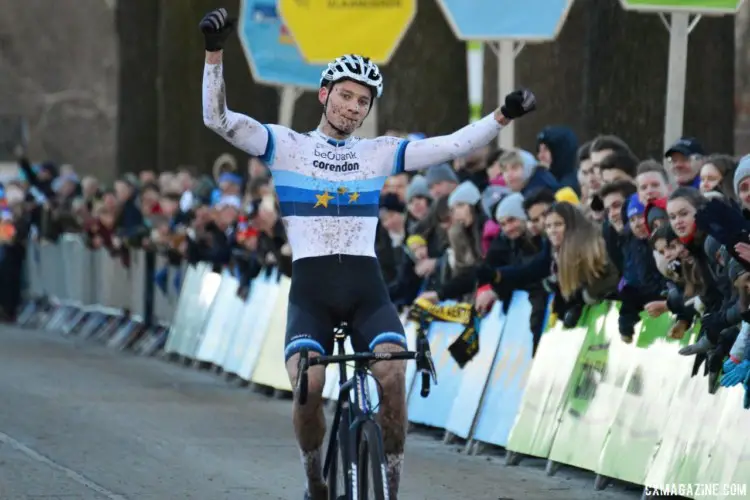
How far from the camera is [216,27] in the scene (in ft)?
32.5

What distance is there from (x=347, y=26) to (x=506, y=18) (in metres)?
2.60

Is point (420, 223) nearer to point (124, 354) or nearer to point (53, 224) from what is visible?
point (124, 354)

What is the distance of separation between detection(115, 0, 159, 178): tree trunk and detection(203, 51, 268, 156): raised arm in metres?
27.0

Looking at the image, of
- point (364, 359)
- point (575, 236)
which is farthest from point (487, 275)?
point (364, 359)

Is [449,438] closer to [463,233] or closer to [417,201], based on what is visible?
[463,233]

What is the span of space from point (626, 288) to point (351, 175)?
3175mm

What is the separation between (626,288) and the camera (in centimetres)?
1302

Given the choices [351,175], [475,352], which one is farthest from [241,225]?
[351,175]

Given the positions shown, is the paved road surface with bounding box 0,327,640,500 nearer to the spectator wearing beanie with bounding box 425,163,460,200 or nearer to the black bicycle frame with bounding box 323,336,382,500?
the spectator wearing beanie with bounding box 425,163,460,200

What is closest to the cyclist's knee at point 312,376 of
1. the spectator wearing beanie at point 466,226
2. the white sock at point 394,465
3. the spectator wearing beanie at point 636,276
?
the white sock at point 394,465

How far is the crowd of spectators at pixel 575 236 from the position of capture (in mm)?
11672

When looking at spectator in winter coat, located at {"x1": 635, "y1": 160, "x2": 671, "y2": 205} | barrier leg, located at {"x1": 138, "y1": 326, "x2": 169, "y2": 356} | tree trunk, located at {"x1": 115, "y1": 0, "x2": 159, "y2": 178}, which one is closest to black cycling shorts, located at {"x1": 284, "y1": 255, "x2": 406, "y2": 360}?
spectator in winter coat, located at {"x1": 635, "y1": 160, "x2": 671, "y2": 205}

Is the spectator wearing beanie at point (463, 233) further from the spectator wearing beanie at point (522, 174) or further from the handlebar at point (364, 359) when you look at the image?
the handlebar at point (364, 359)

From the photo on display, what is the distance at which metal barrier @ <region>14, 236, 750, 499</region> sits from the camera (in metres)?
11.6
